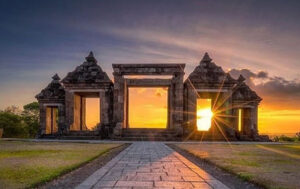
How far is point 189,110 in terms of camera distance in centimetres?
2764

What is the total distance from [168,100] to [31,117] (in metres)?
25.8

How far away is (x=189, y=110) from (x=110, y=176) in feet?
66.1

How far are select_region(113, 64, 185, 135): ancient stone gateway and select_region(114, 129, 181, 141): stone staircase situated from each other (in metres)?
0.75

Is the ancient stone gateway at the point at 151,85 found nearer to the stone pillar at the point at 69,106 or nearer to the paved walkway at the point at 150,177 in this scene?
the stone pillar at the point at 69,106

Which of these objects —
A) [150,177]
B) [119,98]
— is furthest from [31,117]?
[150,177]

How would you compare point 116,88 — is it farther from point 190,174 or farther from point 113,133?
point 190,174

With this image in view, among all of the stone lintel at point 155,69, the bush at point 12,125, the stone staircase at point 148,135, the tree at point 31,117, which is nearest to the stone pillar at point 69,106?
the stone lintel at point 155,69

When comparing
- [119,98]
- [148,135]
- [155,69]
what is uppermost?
[155,69]

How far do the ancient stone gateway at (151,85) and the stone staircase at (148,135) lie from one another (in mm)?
745

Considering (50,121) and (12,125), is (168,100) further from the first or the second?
(12,125)

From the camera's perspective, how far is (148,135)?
85.7 ft

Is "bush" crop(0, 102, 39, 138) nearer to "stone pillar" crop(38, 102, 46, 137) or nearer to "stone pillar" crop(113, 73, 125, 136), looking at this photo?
"stone pillar" crop(38, 102, 46, 137)

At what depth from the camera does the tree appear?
143 ft

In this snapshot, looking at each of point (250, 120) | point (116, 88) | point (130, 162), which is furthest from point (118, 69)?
point (130, 162)
